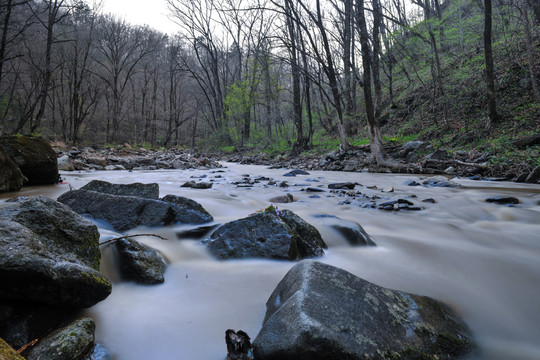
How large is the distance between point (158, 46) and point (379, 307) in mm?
32733

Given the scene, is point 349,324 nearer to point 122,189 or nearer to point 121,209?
point 121,209

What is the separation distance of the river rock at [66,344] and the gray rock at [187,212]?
188cm

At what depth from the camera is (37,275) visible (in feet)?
4.24

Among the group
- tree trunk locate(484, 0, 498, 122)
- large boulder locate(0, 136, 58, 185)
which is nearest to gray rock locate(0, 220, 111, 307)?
large boulder locate(0, 136, 58, 185)

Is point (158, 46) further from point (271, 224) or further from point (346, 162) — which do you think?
point (271, 224)

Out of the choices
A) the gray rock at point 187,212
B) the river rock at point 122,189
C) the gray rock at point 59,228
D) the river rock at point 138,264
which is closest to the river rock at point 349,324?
the river rock at point 138,264

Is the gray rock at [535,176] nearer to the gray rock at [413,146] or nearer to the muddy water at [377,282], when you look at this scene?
the muddy water at [377,282]

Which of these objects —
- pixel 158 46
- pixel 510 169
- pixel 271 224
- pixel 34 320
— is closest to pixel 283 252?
pixel 271 224

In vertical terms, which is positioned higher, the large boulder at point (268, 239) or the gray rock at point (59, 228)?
the gray rock at point (59, 228)

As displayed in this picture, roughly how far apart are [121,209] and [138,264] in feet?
3.97

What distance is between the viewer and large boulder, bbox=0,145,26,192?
4.45 meters

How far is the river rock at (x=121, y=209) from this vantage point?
2.89m

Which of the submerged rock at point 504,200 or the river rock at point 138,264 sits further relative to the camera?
the submerged rock at point 504,200

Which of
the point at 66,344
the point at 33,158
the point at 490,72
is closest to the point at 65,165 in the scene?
the point at 33,158
